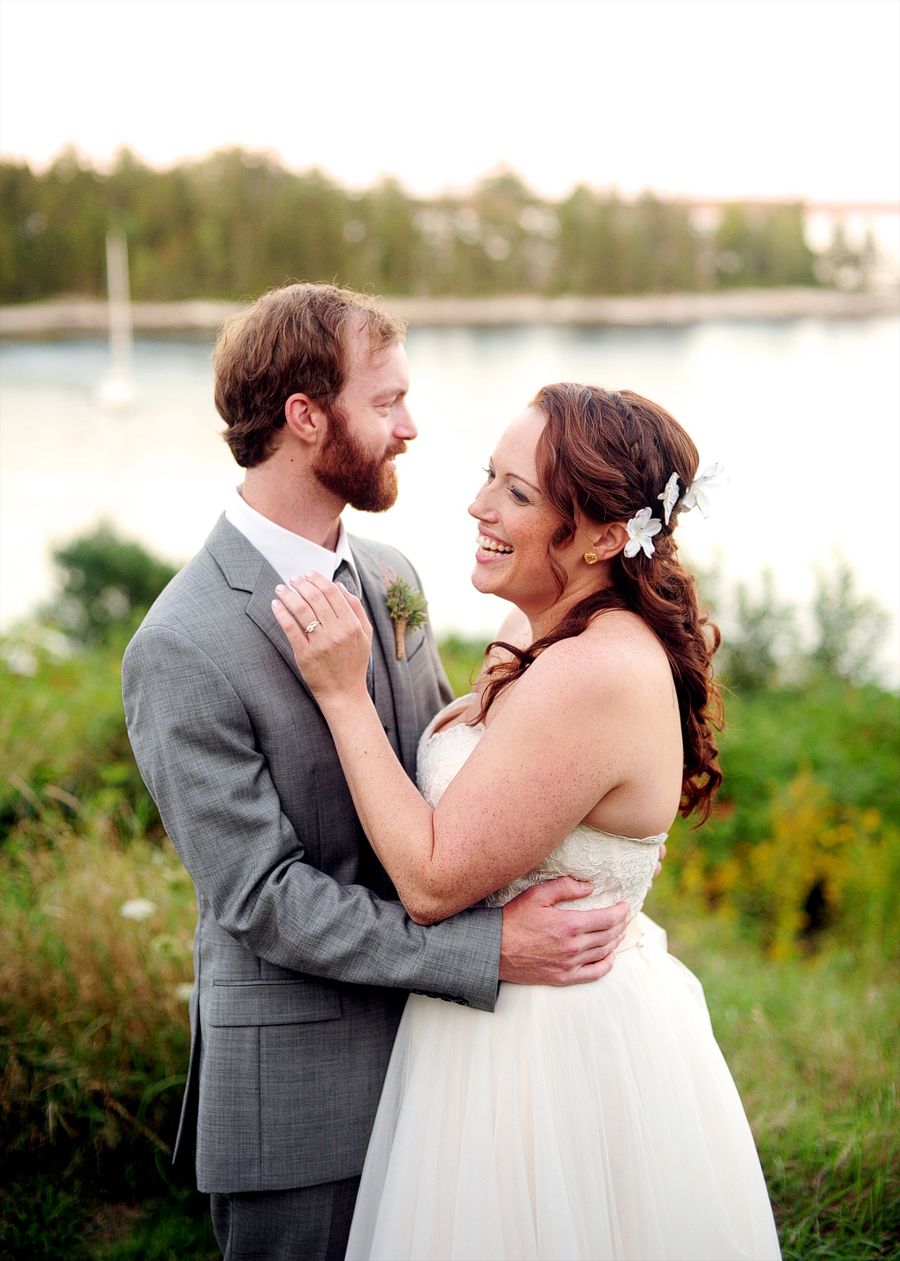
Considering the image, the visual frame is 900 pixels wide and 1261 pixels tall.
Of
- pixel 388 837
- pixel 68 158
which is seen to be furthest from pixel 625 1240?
pixel 68 158

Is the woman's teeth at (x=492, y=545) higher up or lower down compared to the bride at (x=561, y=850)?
higher up

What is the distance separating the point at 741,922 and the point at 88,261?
8143 millimetres

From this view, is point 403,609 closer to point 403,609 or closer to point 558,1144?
point 403,609

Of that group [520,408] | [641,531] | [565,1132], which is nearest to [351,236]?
[520,408]

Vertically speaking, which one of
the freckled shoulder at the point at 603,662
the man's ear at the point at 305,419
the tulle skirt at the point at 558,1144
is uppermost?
the man's ear at the point at 305,419

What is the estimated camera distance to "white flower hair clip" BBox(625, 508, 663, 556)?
2.01m

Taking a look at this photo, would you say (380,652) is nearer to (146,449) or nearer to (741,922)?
(741,922)

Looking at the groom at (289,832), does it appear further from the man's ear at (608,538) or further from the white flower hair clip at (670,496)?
the white flower hair clip at (670,496)

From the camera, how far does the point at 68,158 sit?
9.10m

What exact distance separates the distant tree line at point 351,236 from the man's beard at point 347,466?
7.55 metres

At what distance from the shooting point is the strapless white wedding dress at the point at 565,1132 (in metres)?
1.92

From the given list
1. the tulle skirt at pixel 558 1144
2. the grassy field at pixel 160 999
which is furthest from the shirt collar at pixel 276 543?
the grassy field at pixel 160 999

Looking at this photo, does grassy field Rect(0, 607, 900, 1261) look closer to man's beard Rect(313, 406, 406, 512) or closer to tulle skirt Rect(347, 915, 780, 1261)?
tulle skirt Rect(347, 915, 780, 1261)

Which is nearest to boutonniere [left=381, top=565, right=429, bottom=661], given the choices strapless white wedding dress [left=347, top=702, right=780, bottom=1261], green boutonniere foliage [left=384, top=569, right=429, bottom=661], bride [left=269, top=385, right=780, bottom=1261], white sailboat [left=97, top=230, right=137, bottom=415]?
green boutonniere foliage [left=384, top=569, right=429, bottom=661]
